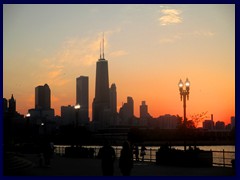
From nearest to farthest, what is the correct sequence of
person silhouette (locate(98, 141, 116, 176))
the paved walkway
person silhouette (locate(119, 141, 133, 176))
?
person silhouette (locate(98, 141, 116, 176))
person silhouette (locate(119, 141, 133, 176))
the paved walkway

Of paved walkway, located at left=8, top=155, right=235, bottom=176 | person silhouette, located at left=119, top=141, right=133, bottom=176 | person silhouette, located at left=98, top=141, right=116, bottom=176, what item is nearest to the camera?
person silhouette, located at left=98, top=141, right=116, bottom=176

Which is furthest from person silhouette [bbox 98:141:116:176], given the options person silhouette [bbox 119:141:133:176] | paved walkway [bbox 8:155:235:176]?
paved walkway [bbox 8:155:235:176]

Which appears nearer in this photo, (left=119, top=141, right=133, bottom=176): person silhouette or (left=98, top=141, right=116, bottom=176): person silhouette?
(left=98, top=141, right=116, bottom=176): person silhouette

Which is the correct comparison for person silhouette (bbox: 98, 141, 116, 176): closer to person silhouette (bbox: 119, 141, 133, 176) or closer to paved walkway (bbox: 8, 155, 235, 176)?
person silhouette (bbox: 119, 141, 133, 176)

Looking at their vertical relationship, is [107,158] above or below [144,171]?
above

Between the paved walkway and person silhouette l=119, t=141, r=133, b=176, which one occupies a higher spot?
person silhouette l=119, t=141, r=133, b=176

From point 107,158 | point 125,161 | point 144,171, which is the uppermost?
point 107,158

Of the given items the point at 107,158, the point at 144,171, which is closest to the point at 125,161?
the point at 107,158

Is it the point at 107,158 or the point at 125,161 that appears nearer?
the point at 107,158

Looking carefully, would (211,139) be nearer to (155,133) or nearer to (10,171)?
(155,133)

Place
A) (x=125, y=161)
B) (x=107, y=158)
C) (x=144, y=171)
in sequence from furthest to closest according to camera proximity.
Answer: (x=144, y=171) → (x=125, y=161) → (x=107, y=158)

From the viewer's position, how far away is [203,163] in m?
23.2

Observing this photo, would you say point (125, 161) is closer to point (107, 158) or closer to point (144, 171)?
point (107, 158)
